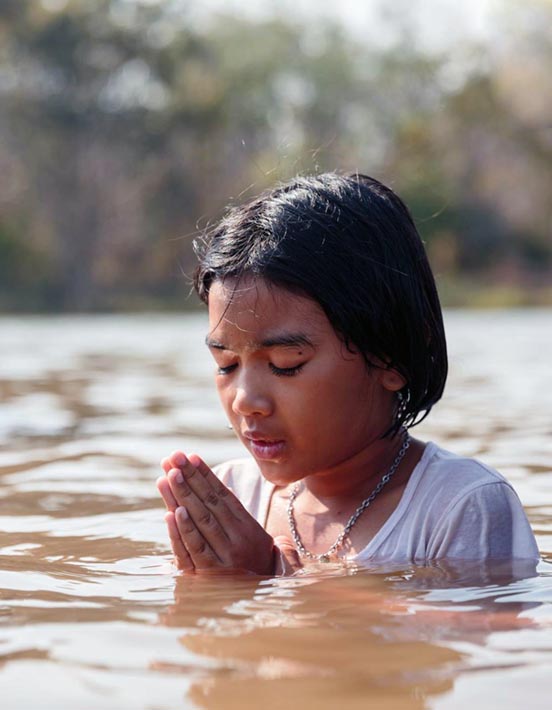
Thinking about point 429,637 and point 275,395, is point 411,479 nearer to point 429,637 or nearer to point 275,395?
point 275,395

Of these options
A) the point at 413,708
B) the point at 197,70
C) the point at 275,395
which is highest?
the point at 197,70

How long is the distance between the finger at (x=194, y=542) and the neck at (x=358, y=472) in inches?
14.0

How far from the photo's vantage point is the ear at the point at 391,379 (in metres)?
2.95

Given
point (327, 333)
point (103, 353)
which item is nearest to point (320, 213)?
point (327, 333)

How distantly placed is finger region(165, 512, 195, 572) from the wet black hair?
1.95ft

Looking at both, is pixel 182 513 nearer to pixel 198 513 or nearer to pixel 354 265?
pixel 198 513

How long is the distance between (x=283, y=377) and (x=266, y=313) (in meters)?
0.16

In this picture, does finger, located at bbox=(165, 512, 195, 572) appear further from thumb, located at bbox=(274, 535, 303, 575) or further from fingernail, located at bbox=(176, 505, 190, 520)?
thumb, located at bbox=(274, 535, 303, 575)

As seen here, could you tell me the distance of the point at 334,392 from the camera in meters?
2.81

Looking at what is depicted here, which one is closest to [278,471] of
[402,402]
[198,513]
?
[198,513]

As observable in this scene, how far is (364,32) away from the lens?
184ft

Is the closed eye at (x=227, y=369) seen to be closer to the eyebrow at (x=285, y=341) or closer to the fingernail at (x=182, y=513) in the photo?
the eyebrow at (x=285, y=341)

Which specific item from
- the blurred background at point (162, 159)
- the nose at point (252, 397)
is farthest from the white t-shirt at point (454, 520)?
the blurred background at point (162, 159)

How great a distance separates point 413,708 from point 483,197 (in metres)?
38.6
